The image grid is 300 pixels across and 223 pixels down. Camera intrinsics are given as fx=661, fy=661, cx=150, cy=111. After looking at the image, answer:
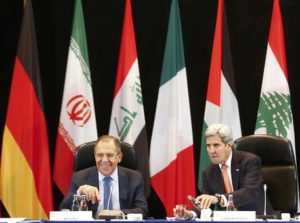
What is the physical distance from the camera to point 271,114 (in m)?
6.54

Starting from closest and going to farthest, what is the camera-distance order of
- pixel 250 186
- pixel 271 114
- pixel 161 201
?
pixel 250 186, pixel 271 114, pixel 161 201

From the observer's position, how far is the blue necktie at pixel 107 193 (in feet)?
16.8

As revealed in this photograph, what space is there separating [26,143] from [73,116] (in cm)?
54

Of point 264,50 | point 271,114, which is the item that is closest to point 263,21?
point 264,50

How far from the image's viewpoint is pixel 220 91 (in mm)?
6691

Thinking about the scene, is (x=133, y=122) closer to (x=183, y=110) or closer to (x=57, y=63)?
(x=183, y=110)

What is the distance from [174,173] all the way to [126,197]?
1.57 metres

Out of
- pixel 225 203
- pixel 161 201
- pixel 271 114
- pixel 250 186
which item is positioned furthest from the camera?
pixel 161 201

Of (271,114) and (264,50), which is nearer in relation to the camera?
(271,114)

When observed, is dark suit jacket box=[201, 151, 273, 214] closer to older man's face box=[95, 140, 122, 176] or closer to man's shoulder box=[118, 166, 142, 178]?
man's shoulder box=[118, 166, 142, 178]

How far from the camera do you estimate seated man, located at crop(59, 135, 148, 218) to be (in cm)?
507

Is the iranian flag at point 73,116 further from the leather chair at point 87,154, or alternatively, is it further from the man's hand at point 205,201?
the man's hand at point 205,201

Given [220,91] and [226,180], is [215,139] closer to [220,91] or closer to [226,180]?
[226,180]

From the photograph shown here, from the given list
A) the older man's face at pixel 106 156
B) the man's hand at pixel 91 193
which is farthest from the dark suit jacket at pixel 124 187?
the man's hand at pixel 91 193
